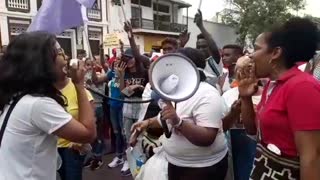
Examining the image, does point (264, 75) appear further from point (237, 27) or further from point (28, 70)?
point (237, 27)

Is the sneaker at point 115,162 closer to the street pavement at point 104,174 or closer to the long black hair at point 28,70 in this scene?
the street pavement at point 104,174

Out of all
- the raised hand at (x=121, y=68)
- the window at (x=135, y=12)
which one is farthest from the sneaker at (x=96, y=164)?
the window at (x=135, y=12)

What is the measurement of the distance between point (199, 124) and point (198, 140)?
10 centimetres

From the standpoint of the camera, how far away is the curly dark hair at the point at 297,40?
2006mm

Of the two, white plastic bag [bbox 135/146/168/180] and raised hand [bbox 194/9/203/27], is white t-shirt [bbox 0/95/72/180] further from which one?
raised hand [bbox 194/9/203/27]

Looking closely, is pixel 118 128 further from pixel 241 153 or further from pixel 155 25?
pixel 155 25

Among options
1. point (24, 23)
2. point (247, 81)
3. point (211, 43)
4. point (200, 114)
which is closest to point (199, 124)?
point (200, 114)

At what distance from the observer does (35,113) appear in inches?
80.7

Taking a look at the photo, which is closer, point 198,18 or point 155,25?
point 198,18

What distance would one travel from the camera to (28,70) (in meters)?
2.10

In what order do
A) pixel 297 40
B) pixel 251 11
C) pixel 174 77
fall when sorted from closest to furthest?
pixel 297 40, pixel 174 77, pixel 251 11

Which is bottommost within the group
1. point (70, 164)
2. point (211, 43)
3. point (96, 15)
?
point (70, 164)

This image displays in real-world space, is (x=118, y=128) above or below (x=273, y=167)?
below

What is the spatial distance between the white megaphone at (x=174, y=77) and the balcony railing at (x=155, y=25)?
29.4m
